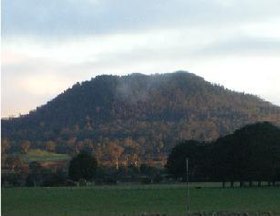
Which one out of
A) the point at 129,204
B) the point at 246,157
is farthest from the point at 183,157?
the point at 129,204

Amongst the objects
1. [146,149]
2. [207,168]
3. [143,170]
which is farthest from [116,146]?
[207,168]

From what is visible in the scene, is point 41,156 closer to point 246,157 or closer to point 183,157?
point 183,157

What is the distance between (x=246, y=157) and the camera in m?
80.0

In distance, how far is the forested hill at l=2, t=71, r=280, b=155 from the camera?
163875 mm

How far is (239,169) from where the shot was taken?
79.8 m

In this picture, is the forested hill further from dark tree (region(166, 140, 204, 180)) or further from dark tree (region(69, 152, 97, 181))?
dark tree (region(166, 140, 204, 180))

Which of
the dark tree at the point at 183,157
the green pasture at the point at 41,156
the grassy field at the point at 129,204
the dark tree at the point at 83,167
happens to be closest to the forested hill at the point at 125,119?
the green pasture at the point at 41,156

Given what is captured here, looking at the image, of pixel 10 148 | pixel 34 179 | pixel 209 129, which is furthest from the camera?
pixel 209 129

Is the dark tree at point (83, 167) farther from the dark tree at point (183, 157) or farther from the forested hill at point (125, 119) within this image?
the forested hill at point (125, 119)

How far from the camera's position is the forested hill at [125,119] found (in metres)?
164

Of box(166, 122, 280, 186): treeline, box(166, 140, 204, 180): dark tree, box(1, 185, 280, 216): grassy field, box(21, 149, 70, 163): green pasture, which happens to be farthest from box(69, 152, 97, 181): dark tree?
box(1, 185, 280, 216): grassy field

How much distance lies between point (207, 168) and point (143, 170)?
25.5 metres

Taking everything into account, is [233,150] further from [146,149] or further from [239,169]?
[146,149]

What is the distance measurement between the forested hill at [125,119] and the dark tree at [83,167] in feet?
171
